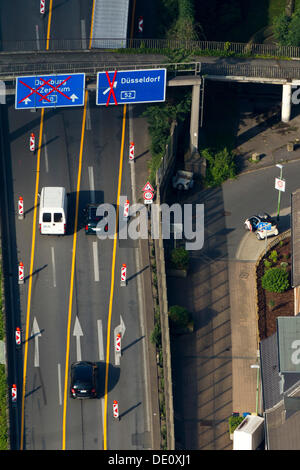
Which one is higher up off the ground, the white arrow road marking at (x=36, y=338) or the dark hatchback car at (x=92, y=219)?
the dark hatchback car at (x=92, y=219)

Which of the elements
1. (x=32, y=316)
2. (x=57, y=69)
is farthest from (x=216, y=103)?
(x=32, y=316)

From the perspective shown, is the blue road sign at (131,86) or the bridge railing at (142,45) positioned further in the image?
the bridge railing at (142,45)

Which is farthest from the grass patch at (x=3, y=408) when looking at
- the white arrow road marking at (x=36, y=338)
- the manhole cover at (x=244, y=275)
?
the manhole cover at (x=244, y=275)

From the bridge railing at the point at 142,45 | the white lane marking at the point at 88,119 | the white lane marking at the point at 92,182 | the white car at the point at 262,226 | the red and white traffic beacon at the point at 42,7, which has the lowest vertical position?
the white car at the point at 262,226

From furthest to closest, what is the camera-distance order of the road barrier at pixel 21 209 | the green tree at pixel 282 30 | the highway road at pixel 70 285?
the green tree at pixel 282 30 < the road barrier at pixel 21 209 < the highway road at pixel 70 285

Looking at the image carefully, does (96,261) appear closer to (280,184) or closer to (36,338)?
(36,338)

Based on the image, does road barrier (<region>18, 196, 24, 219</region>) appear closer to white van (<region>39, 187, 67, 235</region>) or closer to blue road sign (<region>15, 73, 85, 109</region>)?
white van (<region>39, 187, 67, 235</region>)

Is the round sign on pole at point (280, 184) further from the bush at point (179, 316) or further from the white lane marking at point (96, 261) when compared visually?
the white lane marking at point (96, 261)

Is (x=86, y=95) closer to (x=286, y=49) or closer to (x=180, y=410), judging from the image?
(x=286, y=49)
